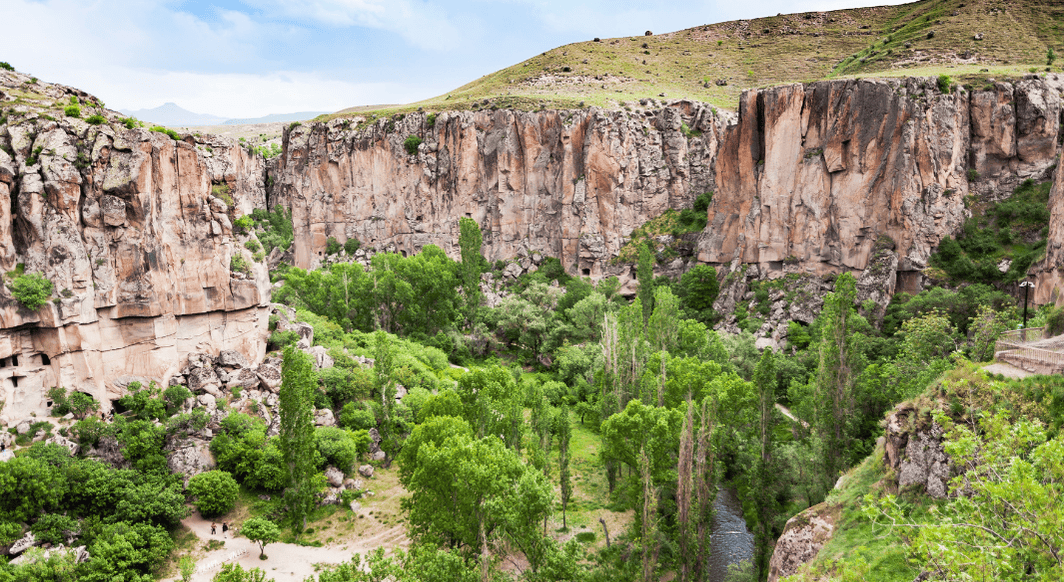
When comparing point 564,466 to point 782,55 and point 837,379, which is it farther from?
point 782,55

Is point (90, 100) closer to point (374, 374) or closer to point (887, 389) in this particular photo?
point (374, 374)

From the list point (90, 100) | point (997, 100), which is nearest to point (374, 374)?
point (90, 100)

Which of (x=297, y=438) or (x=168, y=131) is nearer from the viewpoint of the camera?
(x=297, y=438)

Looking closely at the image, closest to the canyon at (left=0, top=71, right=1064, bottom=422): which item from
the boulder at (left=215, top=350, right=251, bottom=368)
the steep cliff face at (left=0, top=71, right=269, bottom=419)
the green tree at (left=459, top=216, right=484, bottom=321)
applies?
the steep cliff face at (left=0, top=71, right=269, bottom=419)

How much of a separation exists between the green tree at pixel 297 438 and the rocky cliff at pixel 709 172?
4385 cm

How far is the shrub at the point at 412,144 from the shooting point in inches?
2960

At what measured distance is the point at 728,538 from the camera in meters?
29.7

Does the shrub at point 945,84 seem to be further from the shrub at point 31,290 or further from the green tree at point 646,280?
the shrub at point 31,290

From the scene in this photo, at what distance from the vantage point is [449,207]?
74.9m

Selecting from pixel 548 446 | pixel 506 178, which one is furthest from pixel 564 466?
pixel 506 178

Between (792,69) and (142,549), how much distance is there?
300 ft

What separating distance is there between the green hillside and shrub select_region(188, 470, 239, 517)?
56657 mm

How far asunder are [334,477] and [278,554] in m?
5.94

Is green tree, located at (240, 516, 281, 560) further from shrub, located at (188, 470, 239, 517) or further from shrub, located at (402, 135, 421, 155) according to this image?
shrub, located at (402, 135, 421, 155)
